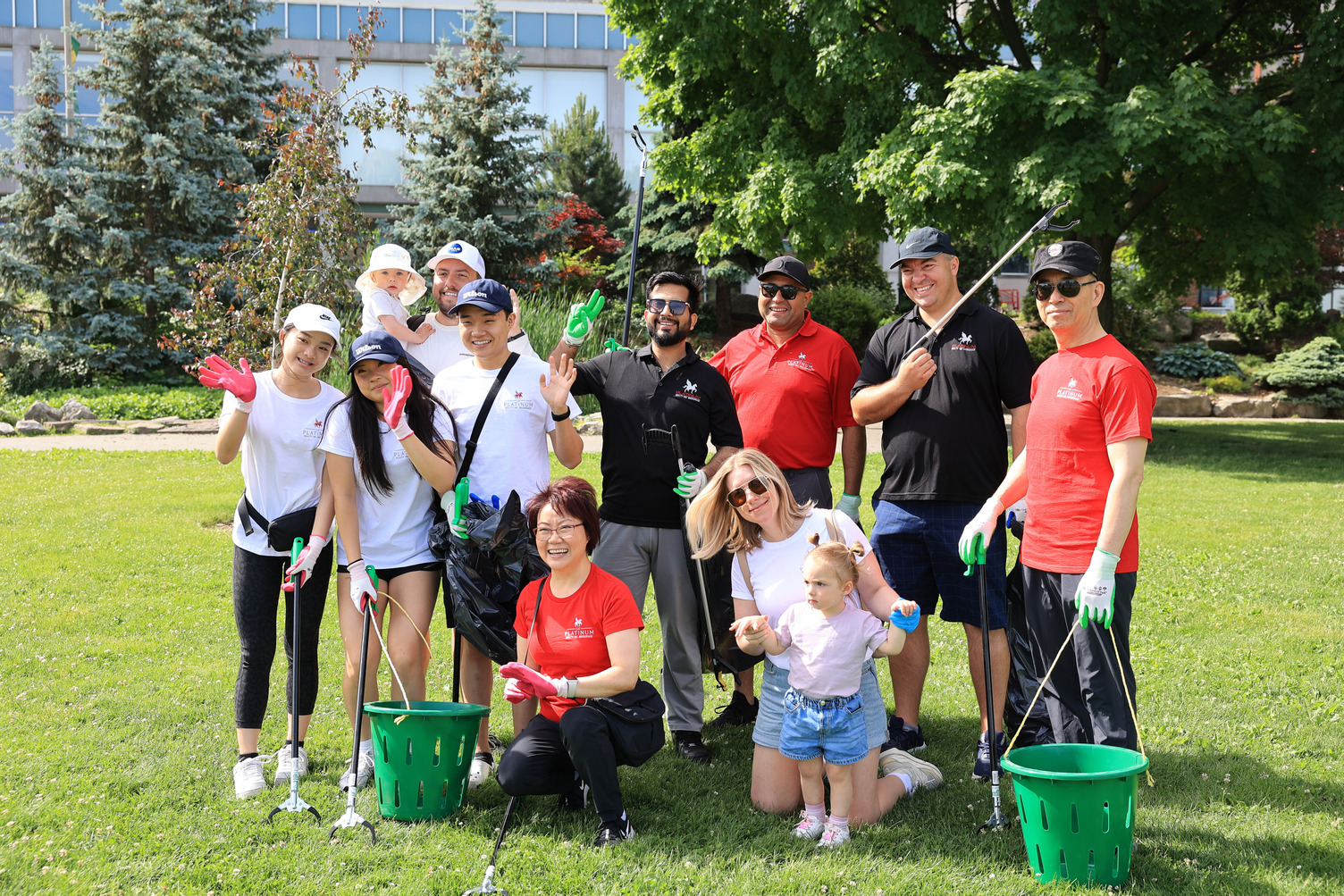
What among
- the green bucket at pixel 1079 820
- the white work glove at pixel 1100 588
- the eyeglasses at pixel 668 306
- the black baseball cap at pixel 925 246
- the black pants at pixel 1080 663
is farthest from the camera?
the eyeglasses at pixel 668 306

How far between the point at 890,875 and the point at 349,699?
228cm

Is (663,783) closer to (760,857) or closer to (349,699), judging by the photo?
(760,857)

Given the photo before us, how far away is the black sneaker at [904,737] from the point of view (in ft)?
14.4

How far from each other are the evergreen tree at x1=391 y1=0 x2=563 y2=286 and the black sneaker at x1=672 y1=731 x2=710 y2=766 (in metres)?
16.2

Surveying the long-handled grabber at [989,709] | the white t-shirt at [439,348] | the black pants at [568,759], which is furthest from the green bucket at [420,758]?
the long-handled grabber at [989,709]

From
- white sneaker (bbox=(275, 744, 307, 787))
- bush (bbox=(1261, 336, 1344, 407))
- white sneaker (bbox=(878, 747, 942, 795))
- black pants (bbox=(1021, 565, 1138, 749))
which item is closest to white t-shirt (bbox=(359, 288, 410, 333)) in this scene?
white sneaker (bbox=(275, 744, 307, 787))

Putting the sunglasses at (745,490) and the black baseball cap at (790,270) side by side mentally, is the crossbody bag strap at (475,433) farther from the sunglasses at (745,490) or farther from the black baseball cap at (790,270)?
the black baseball cap at (790,270)

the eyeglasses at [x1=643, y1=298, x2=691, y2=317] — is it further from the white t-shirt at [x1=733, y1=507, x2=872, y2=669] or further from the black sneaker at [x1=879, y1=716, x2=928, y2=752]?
the black sneaker at [x1=879, y1=716, x2=928, y2=752]

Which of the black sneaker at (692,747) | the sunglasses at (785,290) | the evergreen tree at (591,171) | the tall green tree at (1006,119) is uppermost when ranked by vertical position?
the evergreen tree at (591,171)

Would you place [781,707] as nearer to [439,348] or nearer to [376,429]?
[376,429]

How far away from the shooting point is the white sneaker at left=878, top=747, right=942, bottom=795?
4023 millimetres

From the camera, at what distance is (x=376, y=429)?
404 cm

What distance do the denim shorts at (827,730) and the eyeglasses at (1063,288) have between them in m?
1.59

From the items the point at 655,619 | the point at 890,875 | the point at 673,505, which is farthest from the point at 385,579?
the point at 655,619
